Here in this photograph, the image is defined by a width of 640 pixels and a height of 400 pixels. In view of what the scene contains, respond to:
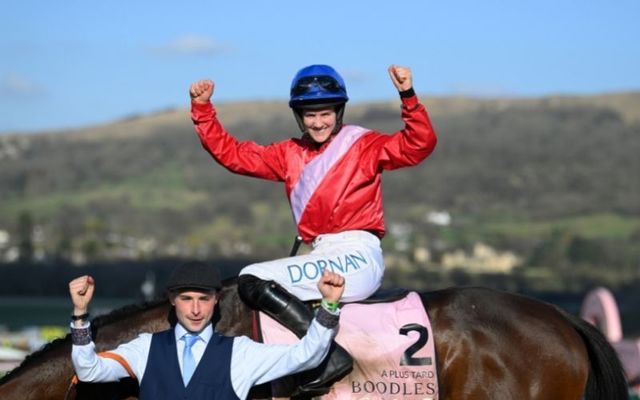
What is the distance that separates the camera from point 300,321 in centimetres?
552

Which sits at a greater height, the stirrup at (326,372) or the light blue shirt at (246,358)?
the light blue shirt at (246,358)

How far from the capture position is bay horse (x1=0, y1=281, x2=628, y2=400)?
18.7ft

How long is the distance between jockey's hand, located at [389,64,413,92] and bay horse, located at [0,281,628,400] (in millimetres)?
1085

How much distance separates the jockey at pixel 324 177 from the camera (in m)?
5.64

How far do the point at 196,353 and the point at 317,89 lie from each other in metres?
1.53

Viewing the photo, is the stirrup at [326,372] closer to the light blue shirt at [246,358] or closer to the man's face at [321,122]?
the light blue shirt at [246,358]

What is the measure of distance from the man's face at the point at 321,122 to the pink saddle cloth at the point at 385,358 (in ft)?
2.92

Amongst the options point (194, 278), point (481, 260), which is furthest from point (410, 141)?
point (481, 260)

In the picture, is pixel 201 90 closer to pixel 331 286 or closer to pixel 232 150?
pixel 232 150

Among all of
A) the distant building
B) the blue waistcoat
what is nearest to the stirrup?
the blue waistcoat

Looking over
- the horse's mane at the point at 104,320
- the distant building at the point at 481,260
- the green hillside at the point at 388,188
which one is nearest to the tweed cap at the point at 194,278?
the horse's mane at the point at 104,320

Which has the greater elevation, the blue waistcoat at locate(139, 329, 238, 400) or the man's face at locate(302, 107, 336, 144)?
the man's face at locate(302, 107, 336, 144)

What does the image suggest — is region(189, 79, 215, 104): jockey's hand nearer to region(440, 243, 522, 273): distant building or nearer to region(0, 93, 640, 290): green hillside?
region(0, 93, 640, 290): green hillside

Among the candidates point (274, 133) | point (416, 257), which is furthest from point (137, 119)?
point (416, 257)
